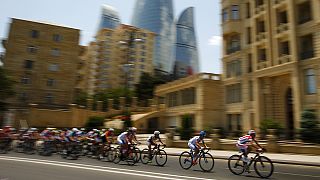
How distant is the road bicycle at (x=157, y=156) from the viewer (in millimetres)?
14601

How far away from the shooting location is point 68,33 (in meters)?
50.9

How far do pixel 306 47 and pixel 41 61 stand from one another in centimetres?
4023

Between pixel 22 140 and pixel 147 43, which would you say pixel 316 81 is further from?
pixel 147 43

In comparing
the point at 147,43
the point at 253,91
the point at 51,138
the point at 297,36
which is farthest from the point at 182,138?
the point at 147,43

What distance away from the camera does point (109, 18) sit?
136 meters

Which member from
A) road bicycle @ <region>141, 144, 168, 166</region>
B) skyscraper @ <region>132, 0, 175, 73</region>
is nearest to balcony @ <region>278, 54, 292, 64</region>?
road bicycle @ <region>141, 144, 168, 166</region>

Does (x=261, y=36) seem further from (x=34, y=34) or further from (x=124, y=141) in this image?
(x=34, y=34)

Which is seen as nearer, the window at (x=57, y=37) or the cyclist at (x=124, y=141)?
the cyclist at (x=124, y=141)

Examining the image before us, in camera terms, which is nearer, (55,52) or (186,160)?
(186,160)

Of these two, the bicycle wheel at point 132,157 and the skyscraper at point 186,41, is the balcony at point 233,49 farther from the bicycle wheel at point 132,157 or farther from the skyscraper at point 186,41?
the skyscraper at point 186,41

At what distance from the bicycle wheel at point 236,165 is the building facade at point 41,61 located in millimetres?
39499

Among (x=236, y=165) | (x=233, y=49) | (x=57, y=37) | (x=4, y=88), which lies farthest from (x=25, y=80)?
(x=236, y=165)

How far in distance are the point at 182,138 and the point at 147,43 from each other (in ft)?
284

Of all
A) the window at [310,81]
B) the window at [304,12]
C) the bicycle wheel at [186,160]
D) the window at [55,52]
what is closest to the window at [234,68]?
the window at [304,12]
